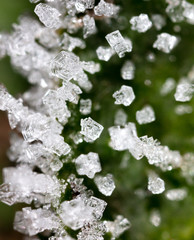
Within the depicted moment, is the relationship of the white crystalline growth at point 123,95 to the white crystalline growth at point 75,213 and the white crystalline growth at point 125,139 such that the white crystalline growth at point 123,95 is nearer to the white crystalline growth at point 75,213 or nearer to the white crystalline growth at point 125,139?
the white crystalline growth at point 125,139

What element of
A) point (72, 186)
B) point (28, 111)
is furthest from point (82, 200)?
point (28, 111)

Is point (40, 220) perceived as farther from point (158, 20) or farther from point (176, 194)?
point (158, 20)

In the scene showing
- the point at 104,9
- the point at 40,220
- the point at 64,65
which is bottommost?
the point at 40,220

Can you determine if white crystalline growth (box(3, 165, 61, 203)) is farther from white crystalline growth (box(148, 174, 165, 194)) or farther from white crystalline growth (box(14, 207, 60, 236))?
white crystalline growth (box(148, 174, 165, 194))

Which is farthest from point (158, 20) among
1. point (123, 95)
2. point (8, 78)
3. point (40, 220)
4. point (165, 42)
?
point (40, 220)

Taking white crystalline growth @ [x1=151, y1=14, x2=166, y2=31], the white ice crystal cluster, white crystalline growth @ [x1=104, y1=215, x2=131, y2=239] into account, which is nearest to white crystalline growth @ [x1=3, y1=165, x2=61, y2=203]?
the white ice crystal cluster
